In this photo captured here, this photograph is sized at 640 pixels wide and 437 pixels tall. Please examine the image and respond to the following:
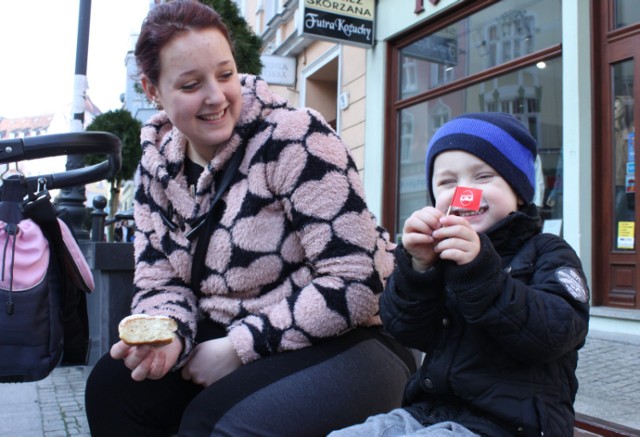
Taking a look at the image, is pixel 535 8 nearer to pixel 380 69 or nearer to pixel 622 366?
pixel 380 69

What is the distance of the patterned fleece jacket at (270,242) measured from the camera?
1.60 metres

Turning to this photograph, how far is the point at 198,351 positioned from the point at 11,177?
27.4 inches

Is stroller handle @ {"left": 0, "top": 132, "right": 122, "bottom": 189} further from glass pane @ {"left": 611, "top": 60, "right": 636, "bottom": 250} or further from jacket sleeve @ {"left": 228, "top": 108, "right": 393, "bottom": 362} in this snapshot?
glass pane @ {"left": 611, "top": 60, "right": 636, "bottom": 250}

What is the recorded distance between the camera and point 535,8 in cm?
695

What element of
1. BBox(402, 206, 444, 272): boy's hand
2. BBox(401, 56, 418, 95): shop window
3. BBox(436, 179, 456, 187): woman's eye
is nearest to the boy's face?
BBox(436, 179, 456, 187): woman's eye

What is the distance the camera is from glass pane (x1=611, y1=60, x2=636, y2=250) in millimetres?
5668

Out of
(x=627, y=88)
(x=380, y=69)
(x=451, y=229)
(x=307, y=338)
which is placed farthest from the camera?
(x=380, y=69)

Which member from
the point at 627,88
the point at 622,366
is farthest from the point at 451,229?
the point at 627,88

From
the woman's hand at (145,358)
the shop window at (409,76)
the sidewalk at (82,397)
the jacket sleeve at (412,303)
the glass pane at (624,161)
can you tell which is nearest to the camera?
the jacket sleeve at (412,303)

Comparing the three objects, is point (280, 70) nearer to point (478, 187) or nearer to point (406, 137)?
point (406, 137)

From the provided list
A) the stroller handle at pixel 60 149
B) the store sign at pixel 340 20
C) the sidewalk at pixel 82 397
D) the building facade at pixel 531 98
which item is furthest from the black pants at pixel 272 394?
the store sign at pixel 340 20

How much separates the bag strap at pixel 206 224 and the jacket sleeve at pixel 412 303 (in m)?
0.57

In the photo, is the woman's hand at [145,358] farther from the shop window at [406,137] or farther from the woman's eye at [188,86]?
the shop window at [406,137]

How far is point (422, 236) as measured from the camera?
134 cm
